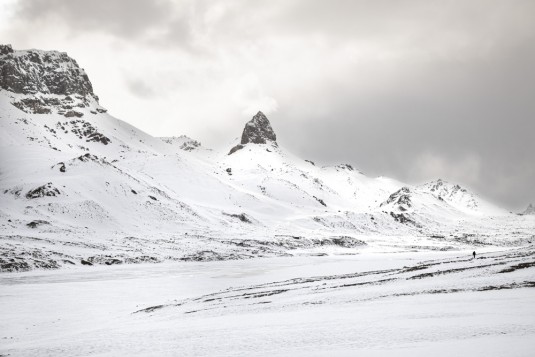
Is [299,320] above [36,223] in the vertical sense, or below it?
below

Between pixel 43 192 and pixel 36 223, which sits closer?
pixel 36 223

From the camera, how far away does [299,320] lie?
2669cm

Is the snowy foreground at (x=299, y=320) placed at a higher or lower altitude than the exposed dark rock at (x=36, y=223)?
lower

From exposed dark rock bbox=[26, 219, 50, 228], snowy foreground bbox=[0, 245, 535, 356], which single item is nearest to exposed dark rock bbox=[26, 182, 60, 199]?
exposed dark rock bbox=[26, 219, 50, 228]

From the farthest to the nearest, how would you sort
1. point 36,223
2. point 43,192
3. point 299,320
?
point 43,192 < point 36,223 < point 299,320

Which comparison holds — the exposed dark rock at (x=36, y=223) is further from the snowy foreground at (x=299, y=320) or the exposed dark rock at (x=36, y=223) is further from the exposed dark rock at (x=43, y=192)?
the snowy foreground at (x=299, y=320)

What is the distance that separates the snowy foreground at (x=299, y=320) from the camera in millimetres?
18625

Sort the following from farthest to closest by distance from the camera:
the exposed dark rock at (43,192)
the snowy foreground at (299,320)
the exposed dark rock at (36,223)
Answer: the exposed dark rock at (43,192), the exposed dark rock at (36,223), the snowy foreground at (299,320)

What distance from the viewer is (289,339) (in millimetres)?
21125

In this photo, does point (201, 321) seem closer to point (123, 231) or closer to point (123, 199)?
point (123, 231)

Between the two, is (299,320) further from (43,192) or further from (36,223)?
(43,192)

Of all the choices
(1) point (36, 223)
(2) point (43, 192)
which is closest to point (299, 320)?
(1) point (36, 223)

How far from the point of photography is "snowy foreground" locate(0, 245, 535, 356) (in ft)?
61.1

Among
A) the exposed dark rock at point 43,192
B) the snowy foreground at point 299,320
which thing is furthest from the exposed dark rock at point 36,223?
the snowy foreground at point 299,320
